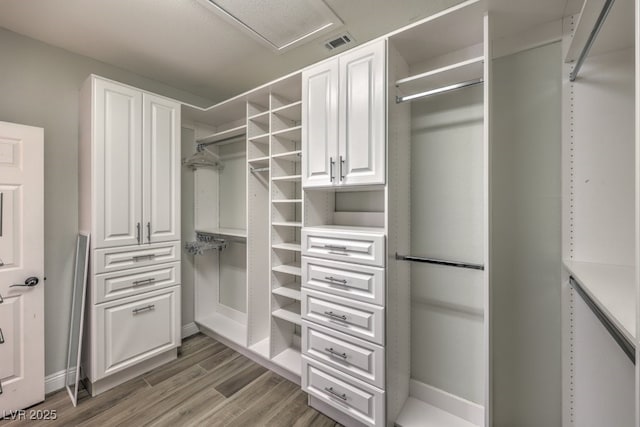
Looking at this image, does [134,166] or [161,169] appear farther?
[161,169]

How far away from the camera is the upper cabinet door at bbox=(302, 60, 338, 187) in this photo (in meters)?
1.80

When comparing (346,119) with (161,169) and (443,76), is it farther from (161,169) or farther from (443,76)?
(161,169)

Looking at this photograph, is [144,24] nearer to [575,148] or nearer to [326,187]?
[326,187]

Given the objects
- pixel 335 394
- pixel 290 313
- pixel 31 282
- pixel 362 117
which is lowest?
pixel 335 394

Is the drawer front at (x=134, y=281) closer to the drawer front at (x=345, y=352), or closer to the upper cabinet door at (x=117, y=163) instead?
the upper cabinet door at (x=117, y=163)

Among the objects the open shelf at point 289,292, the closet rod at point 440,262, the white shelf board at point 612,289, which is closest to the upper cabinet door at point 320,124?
the closet rod at point 440,262

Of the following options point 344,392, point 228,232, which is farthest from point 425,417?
point 228,232

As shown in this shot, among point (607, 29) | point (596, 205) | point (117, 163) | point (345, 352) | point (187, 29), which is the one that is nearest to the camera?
point (607, 29)

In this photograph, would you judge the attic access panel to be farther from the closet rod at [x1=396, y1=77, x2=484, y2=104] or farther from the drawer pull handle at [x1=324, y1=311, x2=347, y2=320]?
the drawer pull handle at [x1=324, y1=311, x2=347, y2=320]

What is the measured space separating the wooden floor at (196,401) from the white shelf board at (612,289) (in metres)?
1.71

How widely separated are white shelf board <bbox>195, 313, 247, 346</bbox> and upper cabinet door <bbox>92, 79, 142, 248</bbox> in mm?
1264

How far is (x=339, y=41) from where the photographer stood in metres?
2.07

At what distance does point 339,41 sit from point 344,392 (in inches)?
97.9

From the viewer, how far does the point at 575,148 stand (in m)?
1.48
